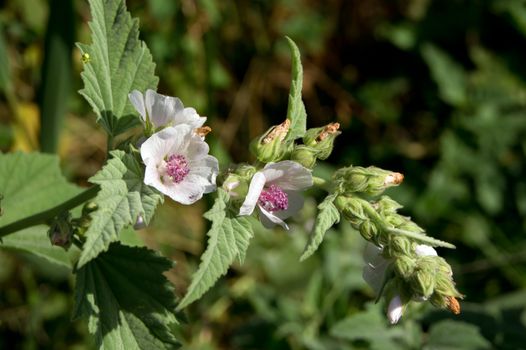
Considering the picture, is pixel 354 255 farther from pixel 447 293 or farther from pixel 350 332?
pixel 447 293

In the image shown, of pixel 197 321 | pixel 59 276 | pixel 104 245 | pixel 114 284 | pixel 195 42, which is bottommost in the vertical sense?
pixel 197 321

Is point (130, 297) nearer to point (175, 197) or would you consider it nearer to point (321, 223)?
point (175, 197)

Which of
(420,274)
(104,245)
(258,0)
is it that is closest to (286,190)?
(420,274)

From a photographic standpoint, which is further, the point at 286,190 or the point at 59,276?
the point at 59,276

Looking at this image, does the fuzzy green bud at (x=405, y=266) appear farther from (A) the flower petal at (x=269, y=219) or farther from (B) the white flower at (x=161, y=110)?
(B) the white flower at (x=161, y=110)

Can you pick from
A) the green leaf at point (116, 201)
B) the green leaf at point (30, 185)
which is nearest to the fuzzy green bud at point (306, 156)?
the green leaf at point (116, 201)

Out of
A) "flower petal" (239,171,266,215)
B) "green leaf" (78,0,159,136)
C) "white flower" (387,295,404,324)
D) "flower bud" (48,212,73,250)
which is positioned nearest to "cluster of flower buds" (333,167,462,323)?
"white flower" (387,295,404,324)
